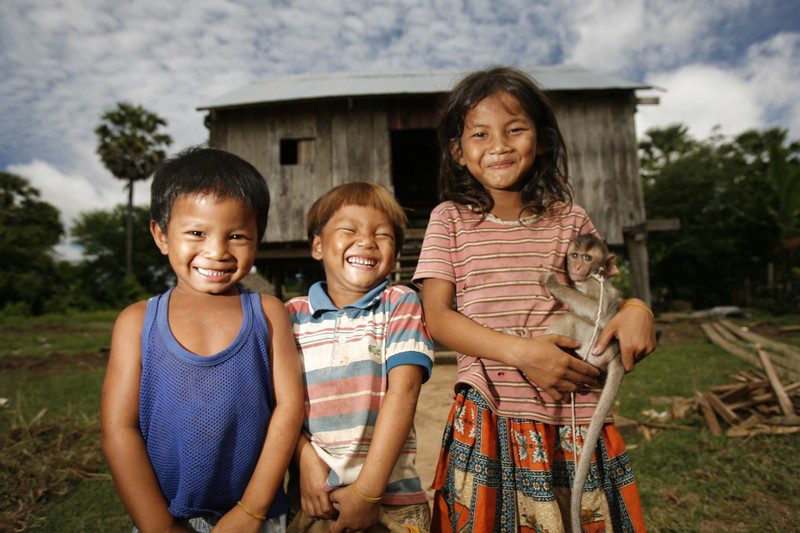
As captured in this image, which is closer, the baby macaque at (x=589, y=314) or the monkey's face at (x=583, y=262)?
the baby macaque at (x=589, y=314)

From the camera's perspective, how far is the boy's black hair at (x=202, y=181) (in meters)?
1.47

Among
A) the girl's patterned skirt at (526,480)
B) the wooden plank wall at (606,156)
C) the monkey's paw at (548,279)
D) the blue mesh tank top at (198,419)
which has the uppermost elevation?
the wooden plank wall at (606,156)

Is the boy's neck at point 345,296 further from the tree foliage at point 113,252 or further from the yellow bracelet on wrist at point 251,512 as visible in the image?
the tree foliage at point 113,252

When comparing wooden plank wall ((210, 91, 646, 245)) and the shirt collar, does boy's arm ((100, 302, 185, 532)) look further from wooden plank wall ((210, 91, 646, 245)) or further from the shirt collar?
wooden plank wall ((210, 91, 646, 245))

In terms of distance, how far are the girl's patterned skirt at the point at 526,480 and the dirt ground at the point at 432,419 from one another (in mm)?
2187

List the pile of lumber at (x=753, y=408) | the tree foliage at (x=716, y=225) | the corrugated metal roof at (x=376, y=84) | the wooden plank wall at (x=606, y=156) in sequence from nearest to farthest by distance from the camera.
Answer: the pile of lumber at (x=753, y=408), the corrugated metal roof at (x=376, y=84), the wooden plank wall at (x=606, y=156), the tree foliage at (x=716, y=225)

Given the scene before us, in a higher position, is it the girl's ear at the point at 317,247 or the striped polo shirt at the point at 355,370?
the girl's ear at the point at 317,247

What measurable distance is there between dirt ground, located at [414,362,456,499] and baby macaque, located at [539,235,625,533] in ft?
7.99

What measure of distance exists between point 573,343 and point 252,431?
3.48ft

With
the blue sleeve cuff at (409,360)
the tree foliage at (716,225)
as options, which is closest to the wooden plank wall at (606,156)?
the blue sleeve cuff at (409,360)

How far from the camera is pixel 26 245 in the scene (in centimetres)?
2853

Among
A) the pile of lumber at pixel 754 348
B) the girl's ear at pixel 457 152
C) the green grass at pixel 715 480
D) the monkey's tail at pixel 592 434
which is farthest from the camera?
the pile of lumber at pixel 754 348

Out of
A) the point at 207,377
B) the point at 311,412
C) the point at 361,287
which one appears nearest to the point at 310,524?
the point at 311,412

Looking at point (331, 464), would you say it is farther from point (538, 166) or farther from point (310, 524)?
point (538, 166)
